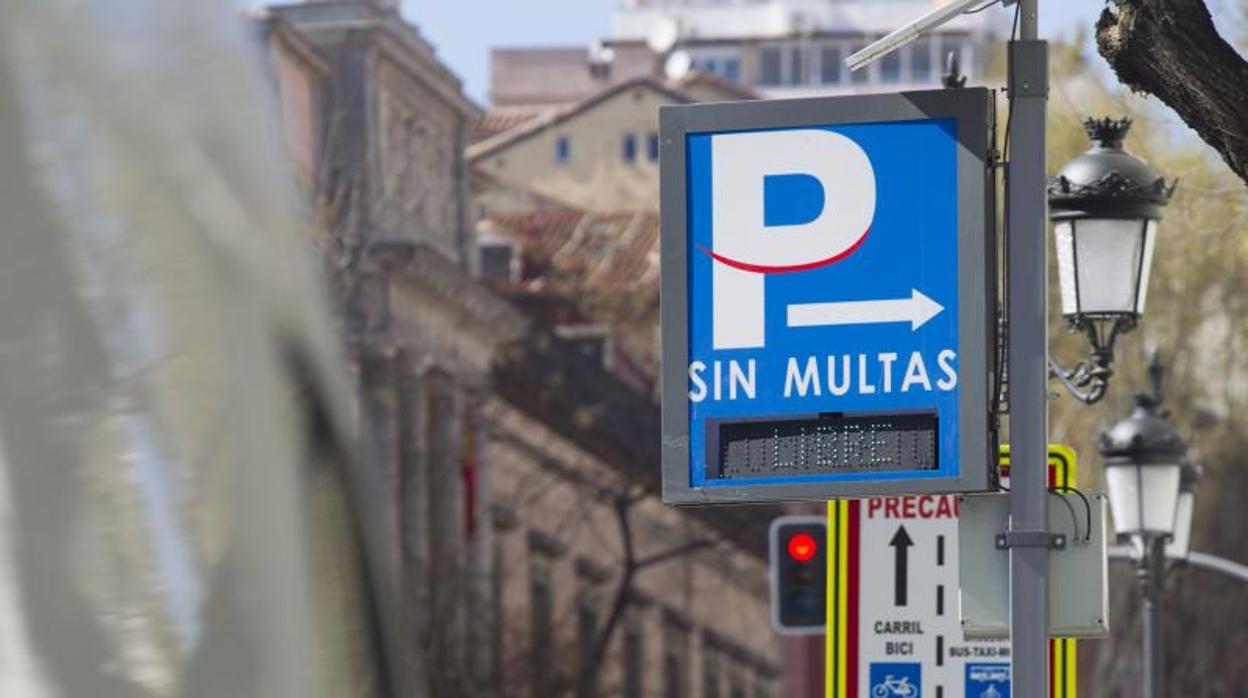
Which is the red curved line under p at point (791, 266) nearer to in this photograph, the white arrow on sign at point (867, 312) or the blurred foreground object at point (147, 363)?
the white arrow on sign at point (867, 312)

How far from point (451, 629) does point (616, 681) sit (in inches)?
520

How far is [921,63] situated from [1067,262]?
120m

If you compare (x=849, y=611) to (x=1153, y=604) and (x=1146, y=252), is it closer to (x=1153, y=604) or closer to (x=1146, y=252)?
(x=1146, y=252)

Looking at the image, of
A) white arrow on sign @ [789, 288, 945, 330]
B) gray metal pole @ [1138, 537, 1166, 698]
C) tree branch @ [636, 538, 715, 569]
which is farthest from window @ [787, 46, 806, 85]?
white arrow on sign @ [789, 288, 945, 330]

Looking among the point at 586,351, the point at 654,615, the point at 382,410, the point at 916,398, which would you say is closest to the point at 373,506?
the point at 916,398

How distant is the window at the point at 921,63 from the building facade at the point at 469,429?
234 ft

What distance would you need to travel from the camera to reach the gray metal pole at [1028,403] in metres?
7.24

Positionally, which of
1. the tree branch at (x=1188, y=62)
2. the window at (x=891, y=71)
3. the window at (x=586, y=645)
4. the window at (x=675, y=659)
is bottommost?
the window at (x=675, y=659)

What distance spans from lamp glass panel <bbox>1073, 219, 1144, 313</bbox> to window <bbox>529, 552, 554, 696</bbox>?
105 ft

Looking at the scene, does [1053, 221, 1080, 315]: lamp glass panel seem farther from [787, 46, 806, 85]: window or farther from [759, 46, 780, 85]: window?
[759, 46, 780, 85]: window

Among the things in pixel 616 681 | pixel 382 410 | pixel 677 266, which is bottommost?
pixel 616 681

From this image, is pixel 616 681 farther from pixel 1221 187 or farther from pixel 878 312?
pixel 878 312

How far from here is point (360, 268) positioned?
41.2 m

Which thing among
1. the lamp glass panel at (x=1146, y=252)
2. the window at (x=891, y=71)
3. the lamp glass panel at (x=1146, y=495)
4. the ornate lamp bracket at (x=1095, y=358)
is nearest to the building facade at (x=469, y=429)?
the lamp glass panel at (x=1146, y=495)
